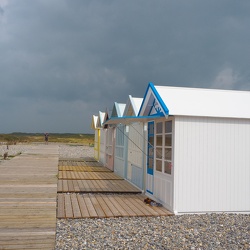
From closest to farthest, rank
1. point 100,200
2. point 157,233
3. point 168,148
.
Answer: point 157,233
point 168,148
point 100,200

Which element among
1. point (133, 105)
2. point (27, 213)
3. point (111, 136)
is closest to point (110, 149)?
point (111, 136)

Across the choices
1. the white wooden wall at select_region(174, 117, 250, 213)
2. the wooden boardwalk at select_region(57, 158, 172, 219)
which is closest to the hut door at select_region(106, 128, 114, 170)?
the wooden boardwalk at select_region(57, 158, 172, 219)

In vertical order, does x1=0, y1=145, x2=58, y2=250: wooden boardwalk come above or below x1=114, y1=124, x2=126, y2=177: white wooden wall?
below

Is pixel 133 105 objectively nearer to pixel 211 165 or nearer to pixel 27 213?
pixel 211 165

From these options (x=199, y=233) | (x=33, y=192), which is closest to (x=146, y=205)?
(x=199, y=233)

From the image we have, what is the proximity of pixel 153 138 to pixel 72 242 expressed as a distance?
4328 millimetres

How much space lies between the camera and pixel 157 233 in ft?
17.8

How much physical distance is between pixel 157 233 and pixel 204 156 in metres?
2.36

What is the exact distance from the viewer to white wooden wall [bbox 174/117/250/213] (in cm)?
691

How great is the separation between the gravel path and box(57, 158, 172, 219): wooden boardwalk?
0.40 metres

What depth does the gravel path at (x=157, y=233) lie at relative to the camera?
15.9 feet

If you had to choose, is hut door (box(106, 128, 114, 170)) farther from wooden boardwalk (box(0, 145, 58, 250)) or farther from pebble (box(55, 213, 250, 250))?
pebble (box(55, 213, 250, 250))

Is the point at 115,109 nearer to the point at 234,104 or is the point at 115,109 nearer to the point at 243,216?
the point at 234,104

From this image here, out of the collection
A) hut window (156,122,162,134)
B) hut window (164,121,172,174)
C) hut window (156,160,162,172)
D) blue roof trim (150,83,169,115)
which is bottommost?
hut window (156,160,162,172)
